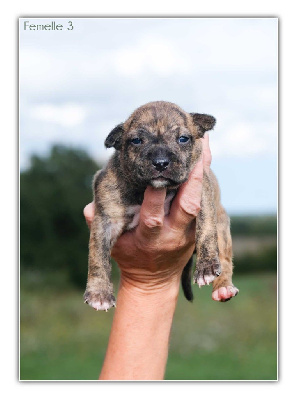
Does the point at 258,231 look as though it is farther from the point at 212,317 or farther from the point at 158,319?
the point at 158,319

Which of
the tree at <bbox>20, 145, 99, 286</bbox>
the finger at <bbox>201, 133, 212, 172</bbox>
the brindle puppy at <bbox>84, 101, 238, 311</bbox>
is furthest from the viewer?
the tree at <bbox>20, 145, 99, 286</bbox>

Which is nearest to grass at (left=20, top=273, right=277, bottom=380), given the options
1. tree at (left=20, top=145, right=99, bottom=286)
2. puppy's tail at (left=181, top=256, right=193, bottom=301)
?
tree at (left=20, top=145, right=99, bottom=286)

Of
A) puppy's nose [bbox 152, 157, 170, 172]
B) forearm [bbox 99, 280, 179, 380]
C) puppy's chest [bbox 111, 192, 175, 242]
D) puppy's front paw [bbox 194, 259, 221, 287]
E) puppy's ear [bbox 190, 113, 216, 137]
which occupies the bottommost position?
forearm [bbox 99, 280, 179, 380]

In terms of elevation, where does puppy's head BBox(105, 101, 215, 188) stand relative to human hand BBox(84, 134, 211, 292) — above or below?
above

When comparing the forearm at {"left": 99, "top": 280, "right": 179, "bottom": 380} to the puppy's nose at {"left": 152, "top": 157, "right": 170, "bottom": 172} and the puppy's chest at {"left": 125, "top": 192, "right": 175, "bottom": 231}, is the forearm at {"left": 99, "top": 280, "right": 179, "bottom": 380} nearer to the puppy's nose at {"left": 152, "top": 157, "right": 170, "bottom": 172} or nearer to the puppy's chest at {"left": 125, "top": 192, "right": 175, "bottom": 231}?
the puppy's chest at {"left": 125, "top": 192, "right": 175, "bottom": 231}

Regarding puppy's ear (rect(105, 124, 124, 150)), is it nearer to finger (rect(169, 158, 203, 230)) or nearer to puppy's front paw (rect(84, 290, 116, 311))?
finger (rect(169, 158, 203, 230))

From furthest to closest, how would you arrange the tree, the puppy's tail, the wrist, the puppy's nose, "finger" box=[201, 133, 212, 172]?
the tree, the puppy's tail, "finger" box=[201, 133, 212, 172], the wrist, the puppy's nose

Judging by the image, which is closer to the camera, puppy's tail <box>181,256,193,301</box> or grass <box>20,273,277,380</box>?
puppy's tail <box>181,256,193,301</box>

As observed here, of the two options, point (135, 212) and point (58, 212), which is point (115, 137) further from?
point (58, 212)
